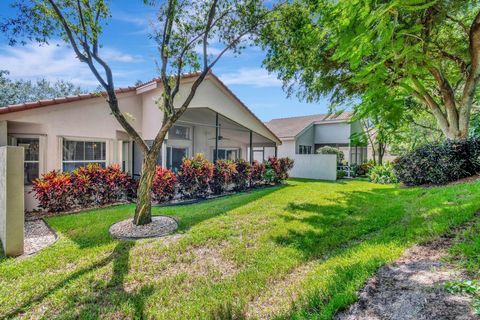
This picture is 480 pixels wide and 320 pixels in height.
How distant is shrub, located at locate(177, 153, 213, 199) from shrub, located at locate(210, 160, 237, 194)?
50cm

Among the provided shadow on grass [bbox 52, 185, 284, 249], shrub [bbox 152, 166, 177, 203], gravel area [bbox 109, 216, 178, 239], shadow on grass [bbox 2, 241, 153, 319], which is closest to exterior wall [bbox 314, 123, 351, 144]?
shadow on grass [bbox 52, 185, 284, 249]

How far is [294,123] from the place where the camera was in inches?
1110

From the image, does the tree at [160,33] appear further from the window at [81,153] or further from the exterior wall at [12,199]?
the window at [81,153]

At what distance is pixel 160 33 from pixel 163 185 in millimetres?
5394

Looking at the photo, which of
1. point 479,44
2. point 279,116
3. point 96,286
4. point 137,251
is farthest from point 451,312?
point 279,116

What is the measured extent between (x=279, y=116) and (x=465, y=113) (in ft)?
75.3

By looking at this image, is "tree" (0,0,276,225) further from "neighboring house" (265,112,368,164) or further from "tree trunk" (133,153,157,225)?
"neighboring house" (265,112,368,164)

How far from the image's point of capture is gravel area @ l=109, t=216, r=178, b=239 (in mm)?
6262

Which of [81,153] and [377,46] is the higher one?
[377,46]

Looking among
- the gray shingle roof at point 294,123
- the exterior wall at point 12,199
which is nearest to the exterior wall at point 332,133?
the gray shingle roof at point 294,123

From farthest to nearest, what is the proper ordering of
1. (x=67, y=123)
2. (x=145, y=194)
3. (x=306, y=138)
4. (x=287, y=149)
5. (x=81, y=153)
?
(x=306, y=138)
(x=287, y=149)
(x=81, y=153)
(x=67, y=123)
(x=145, y=194)

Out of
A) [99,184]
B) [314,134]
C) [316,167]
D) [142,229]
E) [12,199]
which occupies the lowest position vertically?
[142,229]

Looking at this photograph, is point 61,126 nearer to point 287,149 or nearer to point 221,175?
point 221,175

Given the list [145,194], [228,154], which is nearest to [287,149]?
[228,154]
